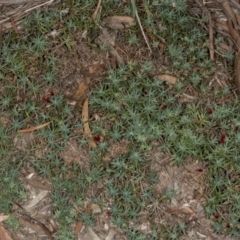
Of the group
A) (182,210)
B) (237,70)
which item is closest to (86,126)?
(182,210)

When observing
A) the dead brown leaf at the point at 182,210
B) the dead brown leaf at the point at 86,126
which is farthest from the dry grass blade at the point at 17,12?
the dead brown leaf at the point at 182,210

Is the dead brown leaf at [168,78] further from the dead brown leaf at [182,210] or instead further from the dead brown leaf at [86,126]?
the dead brown leaf at [182,210]

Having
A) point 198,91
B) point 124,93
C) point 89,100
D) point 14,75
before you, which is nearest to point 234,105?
point 198,91

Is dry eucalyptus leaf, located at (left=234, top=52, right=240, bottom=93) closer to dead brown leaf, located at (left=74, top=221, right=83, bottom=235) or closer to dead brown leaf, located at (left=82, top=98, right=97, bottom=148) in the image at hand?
dead brown leaf, located at (left=82, top=98, right=97, bottom=148)

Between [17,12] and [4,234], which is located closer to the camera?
[4,234]

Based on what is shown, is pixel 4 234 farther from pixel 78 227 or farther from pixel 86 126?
pixel 86 126

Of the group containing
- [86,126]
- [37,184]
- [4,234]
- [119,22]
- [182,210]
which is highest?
[119,22]

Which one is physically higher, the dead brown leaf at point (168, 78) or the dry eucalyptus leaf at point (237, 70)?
the dead brown leaf at point (168, 78)

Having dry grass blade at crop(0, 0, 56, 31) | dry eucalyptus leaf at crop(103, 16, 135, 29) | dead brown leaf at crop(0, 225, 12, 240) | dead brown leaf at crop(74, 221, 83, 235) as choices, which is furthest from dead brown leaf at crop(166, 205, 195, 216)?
dry grass blade at crop(0, 0, 56, 31)

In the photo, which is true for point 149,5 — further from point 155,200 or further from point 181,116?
point 155,200

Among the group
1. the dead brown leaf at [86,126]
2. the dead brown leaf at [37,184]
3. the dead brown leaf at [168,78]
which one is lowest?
the dead brown leaf at [37,184]

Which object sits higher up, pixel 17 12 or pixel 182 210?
pixel 17 12
